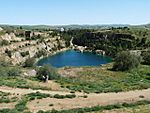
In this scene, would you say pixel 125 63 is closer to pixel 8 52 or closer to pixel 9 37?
pixel 8 52

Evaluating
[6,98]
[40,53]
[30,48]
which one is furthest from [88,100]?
[40,53]

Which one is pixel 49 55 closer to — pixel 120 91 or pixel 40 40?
pixel 40 40

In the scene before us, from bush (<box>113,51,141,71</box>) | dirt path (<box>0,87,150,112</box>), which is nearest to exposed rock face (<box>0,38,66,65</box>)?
bush (<box>113,51,141,71</box>)

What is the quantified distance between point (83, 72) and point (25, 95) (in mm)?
27889

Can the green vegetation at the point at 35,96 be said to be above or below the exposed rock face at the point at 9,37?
above

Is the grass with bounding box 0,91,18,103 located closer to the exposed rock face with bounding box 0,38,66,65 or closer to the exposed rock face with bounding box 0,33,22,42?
the exposed rock face with bounding box 0,38,66,65

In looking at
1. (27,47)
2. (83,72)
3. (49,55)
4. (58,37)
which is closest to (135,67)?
(83,72)

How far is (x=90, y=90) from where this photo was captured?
36.0 m

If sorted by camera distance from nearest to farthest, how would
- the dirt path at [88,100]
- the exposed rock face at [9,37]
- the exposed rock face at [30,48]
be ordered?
the dirt path at [88,100], the exposed rock face at [30,48], the exposed rock face at [9,37]

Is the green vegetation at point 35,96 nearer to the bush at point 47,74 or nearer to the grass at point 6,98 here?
the grass at point 6,98

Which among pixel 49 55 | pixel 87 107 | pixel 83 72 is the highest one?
pixel 87 107

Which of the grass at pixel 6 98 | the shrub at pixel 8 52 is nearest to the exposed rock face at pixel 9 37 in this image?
the shrub at pixel 8 52

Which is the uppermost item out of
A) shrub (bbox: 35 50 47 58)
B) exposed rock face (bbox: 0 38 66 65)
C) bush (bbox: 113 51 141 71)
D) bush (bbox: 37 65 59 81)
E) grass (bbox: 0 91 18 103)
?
grass (bbox: 0 91 18 103)

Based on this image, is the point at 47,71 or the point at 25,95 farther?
the point at 47,71
